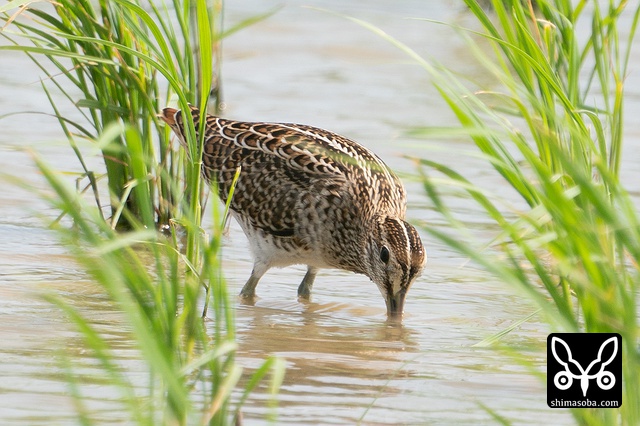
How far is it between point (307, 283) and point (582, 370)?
10.6 ft

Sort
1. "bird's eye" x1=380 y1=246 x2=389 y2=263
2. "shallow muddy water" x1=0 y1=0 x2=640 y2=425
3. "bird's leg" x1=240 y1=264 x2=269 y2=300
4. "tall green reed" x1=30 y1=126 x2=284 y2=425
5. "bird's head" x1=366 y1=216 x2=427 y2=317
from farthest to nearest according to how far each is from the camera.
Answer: "bird's leg" x1=240 y1=264 x2=269 y2=300
"bird's eye" x1=380 y1=246 x2=389 y2=263
"bird's head" x1=366 y1=216 x2=427 y2=317
"shallow muddy water" x1=0 y1=0 x2=640 y2=425
"tall green reed" x1=30 y1=126 x2=284 y2=425

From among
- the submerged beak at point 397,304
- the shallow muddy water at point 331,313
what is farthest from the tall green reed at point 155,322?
the submerged beak at point 397,304

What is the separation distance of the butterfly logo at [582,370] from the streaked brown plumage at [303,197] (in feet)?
9.38

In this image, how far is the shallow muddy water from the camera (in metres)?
4.53

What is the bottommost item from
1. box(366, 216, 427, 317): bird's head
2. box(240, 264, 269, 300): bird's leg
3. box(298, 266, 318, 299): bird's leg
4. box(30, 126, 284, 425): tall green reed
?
box(298, 266, 318, 299): bird's leg

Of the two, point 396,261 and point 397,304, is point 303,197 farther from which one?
point 397,304

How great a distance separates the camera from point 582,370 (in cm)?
390

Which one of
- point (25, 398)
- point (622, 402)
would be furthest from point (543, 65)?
point (25, 398)

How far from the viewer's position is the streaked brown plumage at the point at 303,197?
692cm

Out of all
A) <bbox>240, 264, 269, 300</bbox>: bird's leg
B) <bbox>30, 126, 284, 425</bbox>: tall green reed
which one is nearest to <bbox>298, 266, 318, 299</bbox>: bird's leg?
<bbox>240, 264, 269, 300</bbox>: bird's leg

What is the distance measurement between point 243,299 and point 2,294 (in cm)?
137

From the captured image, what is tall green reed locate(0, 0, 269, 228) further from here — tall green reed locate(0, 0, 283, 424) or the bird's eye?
the bird's eye

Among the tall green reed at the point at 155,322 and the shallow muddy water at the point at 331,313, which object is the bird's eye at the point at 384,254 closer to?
the shallow muddy water at the point at 331,313

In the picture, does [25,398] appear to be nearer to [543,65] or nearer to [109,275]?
[109,275]
